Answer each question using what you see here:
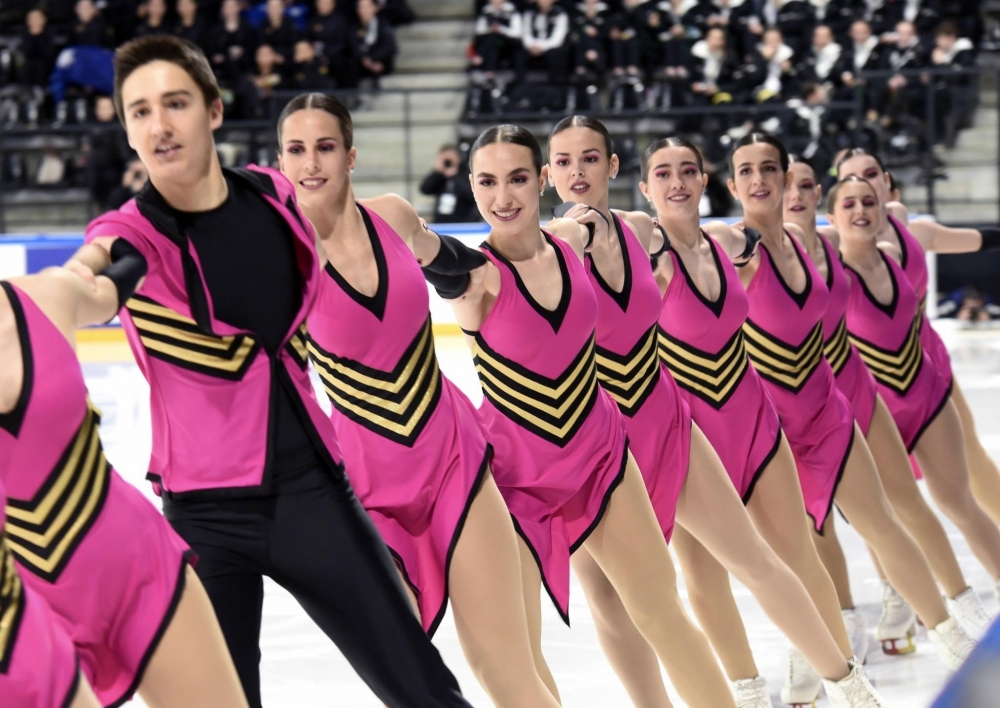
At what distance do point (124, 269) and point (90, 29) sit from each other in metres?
12.0

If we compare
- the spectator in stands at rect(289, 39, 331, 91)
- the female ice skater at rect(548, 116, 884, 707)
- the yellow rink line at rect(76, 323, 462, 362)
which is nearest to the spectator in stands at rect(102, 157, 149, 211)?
the yellow rink line at rect(76, 323, 462, 362)

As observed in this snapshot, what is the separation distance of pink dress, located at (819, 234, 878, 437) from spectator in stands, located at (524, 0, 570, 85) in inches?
334

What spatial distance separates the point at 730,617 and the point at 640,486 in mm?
740

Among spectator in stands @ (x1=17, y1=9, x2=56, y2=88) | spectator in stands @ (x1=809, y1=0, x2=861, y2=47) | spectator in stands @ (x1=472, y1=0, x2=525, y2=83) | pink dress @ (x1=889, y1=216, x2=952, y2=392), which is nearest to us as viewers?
pink dress @ (x1=889, y1=216, x2=952, y2=392)

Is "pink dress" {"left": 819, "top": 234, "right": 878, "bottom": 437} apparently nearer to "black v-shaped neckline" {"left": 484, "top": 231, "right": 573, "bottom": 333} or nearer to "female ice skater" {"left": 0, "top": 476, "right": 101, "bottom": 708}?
"black v-shaped neckline" {"left": 484, "top": 231, "right": 573, "bottom": 333}

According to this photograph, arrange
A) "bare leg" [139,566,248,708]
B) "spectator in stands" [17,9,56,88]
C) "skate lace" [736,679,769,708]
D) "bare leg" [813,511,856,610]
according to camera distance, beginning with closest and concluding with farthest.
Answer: "bare leg" [139,566,248,708]
"skate lace" [736,679,769,708]
"bare leg" [813,511,856,610]
"spectator in stands" [17,9,56,88]

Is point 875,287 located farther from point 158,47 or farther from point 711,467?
point 158,47

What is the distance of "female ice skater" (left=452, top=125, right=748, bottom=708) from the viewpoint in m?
3.46

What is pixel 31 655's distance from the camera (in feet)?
6.86

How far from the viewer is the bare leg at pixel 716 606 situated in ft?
13.2

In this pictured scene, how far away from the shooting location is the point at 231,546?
106 inches

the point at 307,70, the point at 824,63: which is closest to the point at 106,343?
the point at 307,70

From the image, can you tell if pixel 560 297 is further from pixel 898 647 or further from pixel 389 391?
pixel 898 647

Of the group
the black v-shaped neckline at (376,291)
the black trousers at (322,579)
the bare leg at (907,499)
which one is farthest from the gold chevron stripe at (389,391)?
the bare leg at (907,499)
